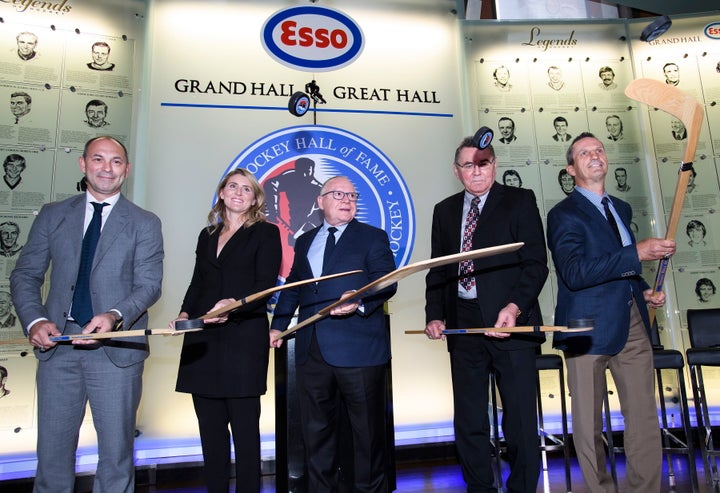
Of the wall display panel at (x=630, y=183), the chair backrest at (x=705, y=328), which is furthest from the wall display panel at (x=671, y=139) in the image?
the chair backrest at (x=705, y=328)

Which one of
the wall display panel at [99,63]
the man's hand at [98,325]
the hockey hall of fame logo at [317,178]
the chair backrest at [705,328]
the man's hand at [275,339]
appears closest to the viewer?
the man's hand at [98,325]

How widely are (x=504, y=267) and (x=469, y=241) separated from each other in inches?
8.8

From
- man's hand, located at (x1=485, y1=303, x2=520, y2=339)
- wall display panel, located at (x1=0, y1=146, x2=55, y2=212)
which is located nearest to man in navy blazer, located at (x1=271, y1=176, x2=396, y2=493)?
man's hand, located at (x1=485, y1=303, x2=520, y2=339)

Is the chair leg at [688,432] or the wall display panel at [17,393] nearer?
the chair leg at [688,432]

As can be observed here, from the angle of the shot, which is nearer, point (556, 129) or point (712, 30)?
point (556, 129)

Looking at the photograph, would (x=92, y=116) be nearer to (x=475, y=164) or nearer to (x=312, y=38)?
(x=312, y=38)

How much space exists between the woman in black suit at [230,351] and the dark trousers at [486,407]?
3.18ft

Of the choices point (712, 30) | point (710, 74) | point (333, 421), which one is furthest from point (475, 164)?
point (712, 30)

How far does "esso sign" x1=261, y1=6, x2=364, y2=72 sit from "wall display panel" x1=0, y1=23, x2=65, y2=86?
1694mm

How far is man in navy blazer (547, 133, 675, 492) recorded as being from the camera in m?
2.44

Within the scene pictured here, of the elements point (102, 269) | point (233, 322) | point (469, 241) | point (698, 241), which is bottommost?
point (233, 322)

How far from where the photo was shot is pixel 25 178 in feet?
13.5

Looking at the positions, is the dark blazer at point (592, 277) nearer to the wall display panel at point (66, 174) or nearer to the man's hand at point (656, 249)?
the man's hand at point (656, 249)

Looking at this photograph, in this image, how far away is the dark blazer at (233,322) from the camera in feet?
8.29
